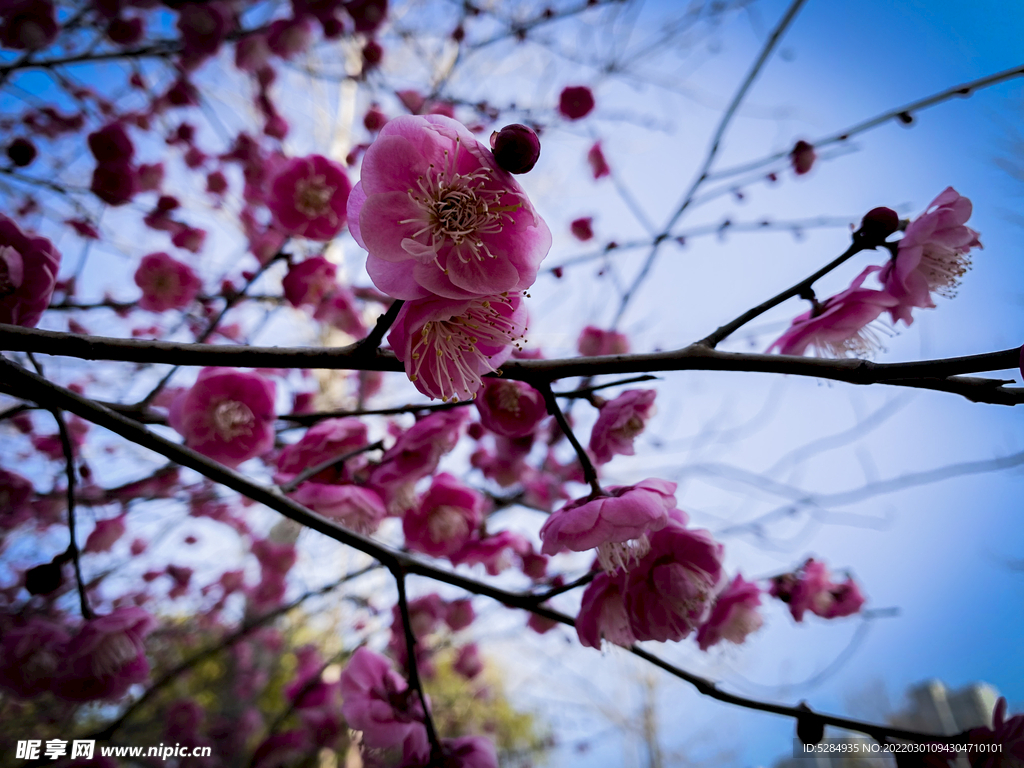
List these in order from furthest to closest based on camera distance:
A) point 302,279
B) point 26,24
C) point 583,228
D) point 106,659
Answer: point 583,228 < point 26,24 < point 302,279 < point 106,659

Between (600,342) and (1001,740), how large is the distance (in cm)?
183

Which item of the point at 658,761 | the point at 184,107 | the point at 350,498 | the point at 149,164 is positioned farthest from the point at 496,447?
the point at 658,761

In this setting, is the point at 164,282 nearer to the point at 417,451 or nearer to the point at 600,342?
the point at 417,451

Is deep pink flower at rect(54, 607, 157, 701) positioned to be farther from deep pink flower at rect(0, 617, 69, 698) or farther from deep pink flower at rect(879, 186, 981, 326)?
deep pink flower at rect(879, 186, 981, 326)

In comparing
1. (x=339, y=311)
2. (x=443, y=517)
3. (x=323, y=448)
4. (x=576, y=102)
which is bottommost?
(x=443, y=517)

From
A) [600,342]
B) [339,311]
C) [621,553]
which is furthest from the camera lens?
[600,342]

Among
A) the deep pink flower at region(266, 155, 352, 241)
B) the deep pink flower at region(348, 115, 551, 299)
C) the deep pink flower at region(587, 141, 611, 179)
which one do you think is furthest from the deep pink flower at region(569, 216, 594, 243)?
the deep pink flower at region(348, 115, 551, 299)

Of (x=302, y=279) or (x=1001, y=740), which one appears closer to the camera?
(x=1001, y=740)

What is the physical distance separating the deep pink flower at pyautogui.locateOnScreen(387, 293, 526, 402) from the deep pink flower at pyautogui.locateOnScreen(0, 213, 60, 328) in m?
0.68

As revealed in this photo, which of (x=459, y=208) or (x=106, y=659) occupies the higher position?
(x=459, y=208)

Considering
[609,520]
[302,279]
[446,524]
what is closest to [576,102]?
[302,279]

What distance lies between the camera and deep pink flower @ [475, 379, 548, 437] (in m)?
0.97

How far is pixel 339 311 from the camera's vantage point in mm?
2234

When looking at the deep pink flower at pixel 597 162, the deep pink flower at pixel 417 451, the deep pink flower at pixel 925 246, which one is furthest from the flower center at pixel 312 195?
the deep pink flower at pixel 597 162
